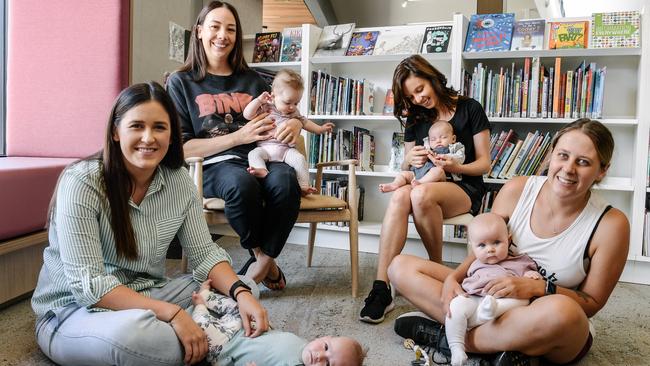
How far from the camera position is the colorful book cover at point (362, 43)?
3.29 metres

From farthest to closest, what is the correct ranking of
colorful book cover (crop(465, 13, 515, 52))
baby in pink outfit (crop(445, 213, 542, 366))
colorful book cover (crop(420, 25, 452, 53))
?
colorful book cover (crop(420, 25, 452, 53)), colorful book cover (crop(465, 13, 515, 52)), baby in pink outfit (crop(445, 213, 542, 366))

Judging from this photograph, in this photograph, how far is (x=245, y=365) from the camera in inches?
50.8

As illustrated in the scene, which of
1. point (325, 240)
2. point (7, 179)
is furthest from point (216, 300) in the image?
point (325, 240)

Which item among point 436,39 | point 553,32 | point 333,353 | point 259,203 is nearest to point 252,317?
point 333,353

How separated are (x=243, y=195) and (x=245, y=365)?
2.69ft

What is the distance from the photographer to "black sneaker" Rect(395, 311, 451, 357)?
163 cm

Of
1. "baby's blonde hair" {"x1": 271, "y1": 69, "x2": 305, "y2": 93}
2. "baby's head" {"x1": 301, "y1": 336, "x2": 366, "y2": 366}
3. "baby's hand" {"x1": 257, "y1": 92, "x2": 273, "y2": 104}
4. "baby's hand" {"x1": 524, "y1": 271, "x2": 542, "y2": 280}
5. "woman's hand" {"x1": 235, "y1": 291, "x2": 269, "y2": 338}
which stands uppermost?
"baby's blonde hair" {"x1": 271, "y1": 69, "x2": 305, "y2": 93}

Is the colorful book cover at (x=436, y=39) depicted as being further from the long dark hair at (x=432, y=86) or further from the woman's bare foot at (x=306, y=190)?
the woman's bare foot at (x=306, y=190)

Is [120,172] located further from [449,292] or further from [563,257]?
[563,257]

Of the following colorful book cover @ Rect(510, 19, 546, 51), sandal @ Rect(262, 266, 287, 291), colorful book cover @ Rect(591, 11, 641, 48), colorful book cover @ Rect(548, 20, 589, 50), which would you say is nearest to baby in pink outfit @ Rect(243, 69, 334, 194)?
sandal @ Rect(262, 266, 287, 291)

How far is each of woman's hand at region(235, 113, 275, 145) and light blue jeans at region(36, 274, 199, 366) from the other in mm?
999

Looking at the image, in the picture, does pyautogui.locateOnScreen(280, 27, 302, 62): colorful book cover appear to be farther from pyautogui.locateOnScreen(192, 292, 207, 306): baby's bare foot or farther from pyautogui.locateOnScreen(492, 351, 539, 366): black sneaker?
pyautogui.locateOnScreen(492, 351, 539, 366): black sneaker

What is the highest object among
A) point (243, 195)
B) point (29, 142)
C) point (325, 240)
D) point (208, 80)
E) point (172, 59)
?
point (172, 59)

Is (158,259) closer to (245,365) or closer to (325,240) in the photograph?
(245,365)
